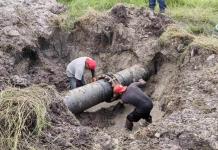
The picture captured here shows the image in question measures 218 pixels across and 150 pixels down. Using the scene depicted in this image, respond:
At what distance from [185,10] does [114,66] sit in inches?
128

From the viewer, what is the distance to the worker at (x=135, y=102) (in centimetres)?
1046

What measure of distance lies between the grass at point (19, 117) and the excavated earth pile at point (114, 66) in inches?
6.3

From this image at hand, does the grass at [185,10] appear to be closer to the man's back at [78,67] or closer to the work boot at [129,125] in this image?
the man's back at [78,67]

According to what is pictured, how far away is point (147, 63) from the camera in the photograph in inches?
480

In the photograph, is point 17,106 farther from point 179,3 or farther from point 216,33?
point 179,3

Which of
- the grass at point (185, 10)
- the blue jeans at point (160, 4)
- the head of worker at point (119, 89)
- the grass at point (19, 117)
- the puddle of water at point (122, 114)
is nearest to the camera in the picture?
the grass at point (19, 117)

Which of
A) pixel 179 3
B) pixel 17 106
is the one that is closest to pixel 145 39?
pixel 179 3

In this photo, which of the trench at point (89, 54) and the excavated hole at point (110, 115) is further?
the trench at point (89, 54)

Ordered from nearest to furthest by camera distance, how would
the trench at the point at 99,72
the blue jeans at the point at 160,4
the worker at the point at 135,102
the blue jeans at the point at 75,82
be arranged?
1. the worker at the point at 135,102
2. the trench at the point at 99,72
3. the blue jeans at the point at 75,82
4. the blue jeans at the point at 160,4

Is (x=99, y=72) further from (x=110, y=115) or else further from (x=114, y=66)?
(x=110, y=115)

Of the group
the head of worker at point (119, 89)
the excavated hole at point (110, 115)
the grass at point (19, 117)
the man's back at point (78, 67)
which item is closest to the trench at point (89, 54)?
the excavated hole at point (110, 115)

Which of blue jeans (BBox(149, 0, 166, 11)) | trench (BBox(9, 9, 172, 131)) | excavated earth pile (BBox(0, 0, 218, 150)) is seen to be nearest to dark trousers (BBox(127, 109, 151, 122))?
excavated earth pile (BBox(0, 0, 218, 150))

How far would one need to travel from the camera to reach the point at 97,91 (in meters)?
10.8

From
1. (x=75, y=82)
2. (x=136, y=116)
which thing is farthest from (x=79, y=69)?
(x=136, y=116)
